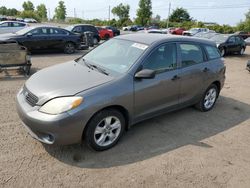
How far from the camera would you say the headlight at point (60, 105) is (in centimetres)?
313

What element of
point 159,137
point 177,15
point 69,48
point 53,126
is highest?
point 177,15

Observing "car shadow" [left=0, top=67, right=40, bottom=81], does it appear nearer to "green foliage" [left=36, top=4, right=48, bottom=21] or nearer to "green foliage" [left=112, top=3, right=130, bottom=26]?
"green foliage" [left=112, top=3, right=130, bottom=26]

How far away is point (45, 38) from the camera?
12.1 metres

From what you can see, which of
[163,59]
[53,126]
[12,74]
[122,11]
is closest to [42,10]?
[122,11]

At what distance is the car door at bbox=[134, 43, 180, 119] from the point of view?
3.89 metres

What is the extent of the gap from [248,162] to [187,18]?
228 ft

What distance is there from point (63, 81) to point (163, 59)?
1.75 m

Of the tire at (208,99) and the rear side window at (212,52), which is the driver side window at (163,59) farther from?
the tire at (208,99)

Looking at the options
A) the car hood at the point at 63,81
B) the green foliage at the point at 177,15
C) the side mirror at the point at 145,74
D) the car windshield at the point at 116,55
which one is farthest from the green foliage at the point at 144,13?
the side mirror at the point at 145,74

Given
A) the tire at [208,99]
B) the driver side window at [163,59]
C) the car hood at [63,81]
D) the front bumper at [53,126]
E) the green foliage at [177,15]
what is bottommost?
the tire at [208,99]

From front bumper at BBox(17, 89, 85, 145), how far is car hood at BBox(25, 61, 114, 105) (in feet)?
0.70

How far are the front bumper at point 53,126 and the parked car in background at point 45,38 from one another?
30.0 ft

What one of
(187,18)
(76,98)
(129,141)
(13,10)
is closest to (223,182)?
(129,141)

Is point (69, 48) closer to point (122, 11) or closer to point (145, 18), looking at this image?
point (145, 18)
